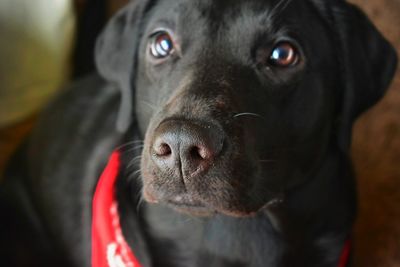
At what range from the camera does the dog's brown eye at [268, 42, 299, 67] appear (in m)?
1.37

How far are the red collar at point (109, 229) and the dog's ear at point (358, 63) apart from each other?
589 mm

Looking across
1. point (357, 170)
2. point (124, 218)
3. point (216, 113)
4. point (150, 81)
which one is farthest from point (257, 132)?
point (357, 170)

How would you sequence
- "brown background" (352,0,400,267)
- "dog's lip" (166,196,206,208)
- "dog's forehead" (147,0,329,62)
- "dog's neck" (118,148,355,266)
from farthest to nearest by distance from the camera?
1. "brown background" (352,0,400,267)
2. "dog's neck" (118,148,355,266)
3. "dog's forehead" (147,0,329,62)
4. "dog's lip" (166,196,206,208)

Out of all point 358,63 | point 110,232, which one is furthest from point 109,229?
point 358,63

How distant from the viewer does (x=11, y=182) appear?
210 centimetres

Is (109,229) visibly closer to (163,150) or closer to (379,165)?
(163,150)

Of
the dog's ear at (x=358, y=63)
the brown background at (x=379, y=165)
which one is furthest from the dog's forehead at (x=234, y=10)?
the brown background at (x=379, y=165)

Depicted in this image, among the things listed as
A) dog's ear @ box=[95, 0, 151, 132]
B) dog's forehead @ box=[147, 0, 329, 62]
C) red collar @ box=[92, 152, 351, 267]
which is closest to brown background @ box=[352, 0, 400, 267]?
red collar @ box=[92, 152, 351, 267]

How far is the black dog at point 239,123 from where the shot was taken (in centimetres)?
119

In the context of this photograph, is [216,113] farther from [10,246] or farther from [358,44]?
[10,246]

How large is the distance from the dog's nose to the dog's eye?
333 millimetres

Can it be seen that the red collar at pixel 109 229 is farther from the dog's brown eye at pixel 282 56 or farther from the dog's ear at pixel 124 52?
the dog's brown eye at pixel 282 56

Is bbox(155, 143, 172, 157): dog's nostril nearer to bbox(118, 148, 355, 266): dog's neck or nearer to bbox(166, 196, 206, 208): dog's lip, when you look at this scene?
bbox(166, 196, 206, 208): dog's lip

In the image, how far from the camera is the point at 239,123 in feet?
3.97
